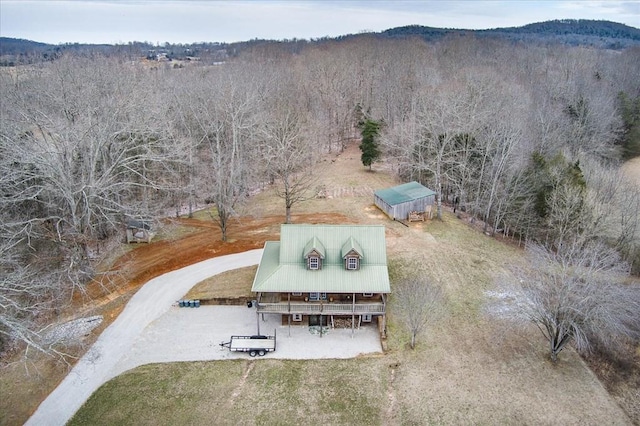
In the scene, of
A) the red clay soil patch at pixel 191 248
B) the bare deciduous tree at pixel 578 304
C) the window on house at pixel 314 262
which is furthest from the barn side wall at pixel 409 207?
the bare deciduous tree at pixel 578 304

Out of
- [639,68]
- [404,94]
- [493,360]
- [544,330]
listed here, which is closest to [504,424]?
[493,360]

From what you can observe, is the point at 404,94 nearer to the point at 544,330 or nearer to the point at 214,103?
the point at 214,103

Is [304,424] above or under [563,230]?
under

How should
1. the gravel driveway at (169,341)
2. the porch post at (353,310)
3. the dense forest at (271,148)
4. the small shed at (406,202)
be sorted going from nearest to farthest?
the gravel driveway at (169,341) < the porch post at (353,310) < the dense forest at (271,148) < the small shed at (406,202)

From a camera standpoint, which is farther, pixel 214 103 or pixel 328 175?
pixel 328 175

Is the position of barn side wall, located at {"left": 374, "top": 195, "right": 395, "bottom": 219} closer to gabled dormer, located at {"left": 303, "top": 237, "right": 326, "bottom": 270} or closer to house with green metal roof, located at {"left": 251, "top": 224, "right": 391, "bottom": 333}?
house with green metal roof, located at {"left": 251, "top": 224, "right": 391, "bottom": 333}

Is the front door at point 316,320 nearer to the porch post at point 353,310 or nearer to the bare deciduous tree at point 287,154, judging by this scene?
the porch post at point 353,310

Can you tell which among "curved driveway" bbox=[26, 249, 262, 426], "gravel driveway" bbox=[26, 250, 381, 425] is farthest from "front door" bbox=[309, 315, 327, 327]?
"curved driveway" bbox=[26, 249, 262, 426]
